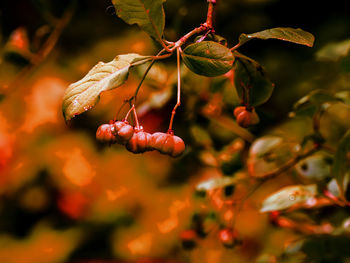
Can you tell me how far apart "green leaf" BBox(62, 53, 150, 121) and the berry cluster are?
8cm

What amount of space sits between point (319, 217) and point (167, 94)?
2.00ft

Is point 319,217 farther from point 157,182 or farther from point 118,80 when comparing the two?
point 157,182

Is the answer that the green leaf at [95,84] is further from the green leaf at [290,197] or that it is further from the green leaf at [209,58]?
the green leaf at [290,197]

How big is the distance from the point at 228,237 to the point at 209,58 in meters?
0.64

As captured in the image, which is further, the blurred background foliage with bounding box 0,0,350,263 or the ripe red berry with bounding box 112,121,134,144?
the blurred background foliage with bounding box 0,0,350,263

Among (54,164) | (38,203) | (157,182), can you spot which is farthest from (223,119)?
(38,203)

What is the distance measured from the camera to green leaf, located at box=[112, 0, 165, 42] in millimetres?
557

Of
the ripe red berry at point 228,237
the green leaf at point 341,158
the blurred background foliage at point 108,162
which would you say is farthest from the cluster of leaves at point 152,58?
the blurred background foliage at point 108,162

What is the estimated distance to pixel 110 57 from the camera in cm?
197

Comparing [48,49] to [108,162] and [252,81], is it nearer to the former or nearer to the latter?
[108,162]

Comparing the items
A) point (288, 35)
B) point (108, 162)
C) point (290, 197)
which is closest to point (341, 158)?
point (290, 197)

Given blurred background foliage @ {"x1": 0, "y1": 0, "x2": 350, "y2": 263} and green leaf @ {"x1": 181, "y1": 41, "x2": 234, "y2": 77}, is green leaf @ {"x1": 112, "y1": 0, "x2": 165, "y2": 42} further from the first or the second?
blurred background foliage @ {"x1": 0, "y1": 0, "x2": 350, "y2": 263}

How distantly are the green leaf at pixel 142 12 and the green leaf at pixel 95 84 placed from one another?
0.06 meters

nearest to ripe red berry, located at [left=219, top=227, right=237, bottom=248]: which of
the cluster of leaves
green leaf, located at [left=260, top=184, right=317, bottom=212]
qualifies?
green leaf, located at [left=260, top=184, right=317, bottom=212]
